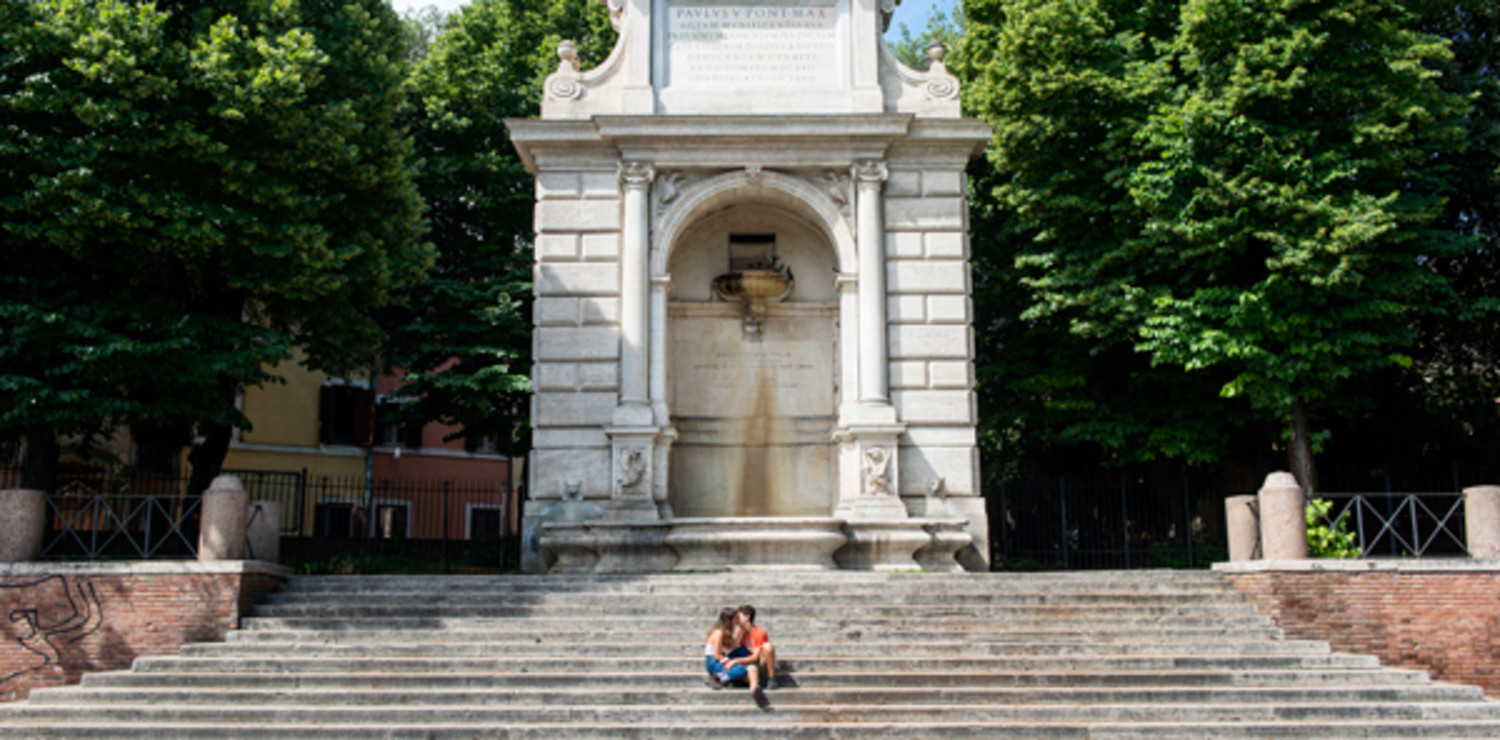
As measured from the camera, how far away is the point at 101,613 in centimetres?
1563

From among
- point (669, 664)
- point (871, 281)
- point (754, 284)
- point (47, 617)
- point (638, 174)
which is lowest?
point (669, 664)

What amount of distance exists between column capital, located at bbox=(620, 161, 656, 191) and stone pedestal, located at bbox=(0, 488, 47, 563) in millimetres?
10339

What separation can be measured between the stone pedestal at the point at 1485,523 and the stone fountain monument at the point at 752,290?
7.17 meters

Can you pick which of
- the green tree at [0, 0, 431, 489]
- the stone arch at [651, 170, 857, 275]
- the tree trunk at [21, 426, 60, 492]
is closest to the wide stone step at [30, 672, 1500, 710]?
the green tree at [0, 0, 431, 489]

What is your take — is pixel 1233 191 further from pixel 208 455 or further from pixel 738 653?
pixel 208 455

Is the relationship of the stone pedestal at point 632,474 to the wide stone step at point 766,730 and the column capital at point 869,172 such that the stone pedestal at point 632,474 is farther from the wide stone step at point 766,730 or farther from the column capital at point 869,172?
the wide stone step at point 766,730

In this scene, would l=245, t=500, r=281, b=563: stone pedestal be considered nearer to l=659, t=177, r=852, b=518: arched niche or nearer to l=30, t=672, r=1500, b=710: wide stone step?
l=30, t=672, r=1500, b=710: wide stone step

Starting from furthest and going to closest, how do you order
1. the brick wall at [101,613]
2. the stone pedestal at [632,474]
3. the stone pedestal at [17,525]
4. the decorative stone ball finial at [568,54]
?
the decorative stone ball finial at [568,54]
the stone pedestal at [632,474]
the stone pedestal at [17,525]
the brick wall at [101,613]

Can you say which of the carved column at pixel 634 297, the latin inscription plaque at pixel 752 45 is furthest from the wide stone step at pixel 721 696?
the latin inscription plaque at pixel 752 45

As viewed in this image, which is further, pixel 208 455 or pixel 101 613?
pixel 208 455

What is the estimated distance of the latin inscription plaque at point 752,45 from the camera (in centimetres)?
2255

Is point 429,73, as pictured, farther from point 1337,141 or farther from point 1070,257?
point 1337,141

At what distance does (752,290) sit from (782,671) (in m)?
9.92

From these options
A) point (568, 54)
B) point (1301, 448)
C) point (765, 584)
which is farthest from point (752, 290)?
point (1301, 448)
